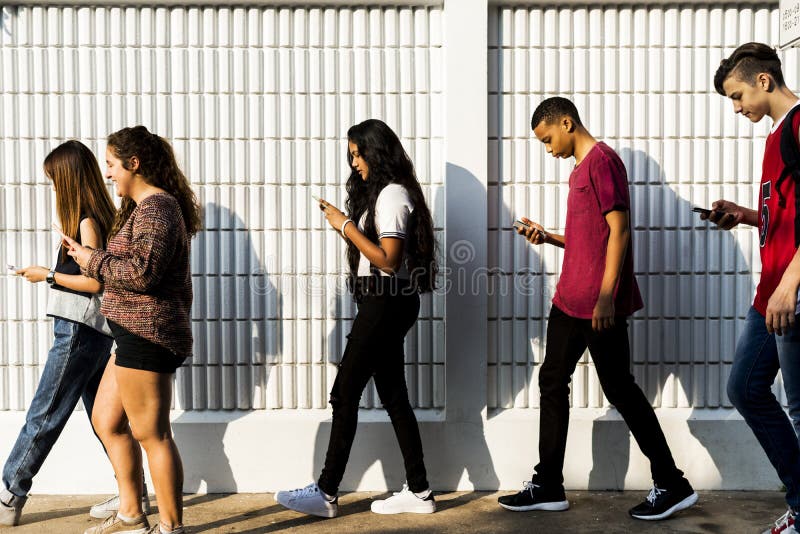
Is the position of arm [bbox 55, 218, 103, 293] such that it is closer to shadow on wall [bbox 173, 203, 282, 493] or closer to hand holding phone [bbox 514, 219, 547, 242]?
shadow on wall [bbox 173, 203, 282, 493]

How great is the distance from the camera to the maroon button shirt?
402cm

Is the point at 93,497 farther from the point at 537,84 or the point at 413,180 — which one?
the point at 537,84

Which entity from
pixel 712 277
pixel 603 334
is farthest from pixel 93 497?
pixel 712 277

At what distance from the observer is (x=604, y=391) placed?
4223mm

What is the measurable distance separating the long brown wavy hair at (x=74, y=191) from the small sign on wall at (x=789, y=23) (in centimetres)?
325

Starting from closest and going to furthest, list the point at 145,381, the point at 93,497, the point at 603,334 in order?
the point at 145,381 → the point at 603,334 → the point at 93,497

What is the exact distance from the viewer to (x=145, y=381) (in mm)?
3533

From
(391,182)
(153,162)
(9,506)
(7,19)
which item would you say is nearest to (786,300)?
(391,182)

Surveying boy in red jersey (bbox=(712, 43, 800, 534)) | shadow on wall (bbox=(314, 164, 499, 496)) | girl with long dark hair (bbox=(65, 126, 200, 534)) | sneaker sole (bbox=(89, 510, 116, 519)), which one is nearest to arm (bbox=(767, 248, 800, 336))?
boy in red jersey (bbox=(712, 43, 800, 534))

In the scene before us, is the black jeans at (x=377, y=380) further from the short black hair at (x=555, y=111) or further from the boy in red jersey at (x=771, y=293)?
the boy in red jersey at (x=771, y=293)

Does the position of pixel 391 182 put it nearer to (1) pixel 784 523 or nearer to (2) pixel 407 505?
(2) pixel 407 505

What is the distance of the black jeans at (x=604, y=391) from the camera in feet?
13.7

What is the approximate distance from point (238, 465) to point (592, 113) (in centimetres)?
275

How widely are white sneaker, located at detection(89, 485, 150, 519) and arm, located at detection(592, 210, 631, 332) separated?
2435 millimetres
